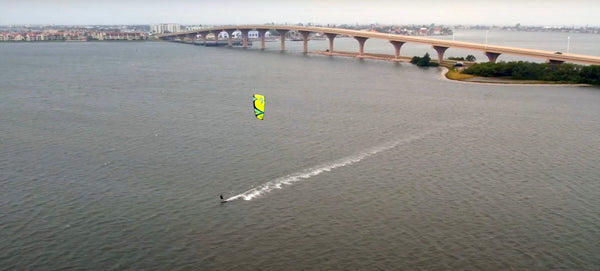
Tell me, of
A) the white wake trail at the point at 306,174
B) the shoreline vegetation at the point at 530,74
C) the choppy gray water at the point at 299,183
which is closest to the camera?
the choppy gray water at the point at 299,183

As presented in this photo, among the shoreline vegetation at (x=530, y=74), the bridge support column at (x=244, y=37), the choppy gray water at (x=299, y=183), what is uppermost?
the bridge support column at (x=244, y=37)

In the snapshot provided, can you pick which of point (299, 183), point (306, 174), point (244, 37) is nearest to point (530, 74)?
point (306, 174)

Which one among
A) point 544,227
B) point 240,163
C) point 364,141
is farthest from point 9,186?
point 544,227

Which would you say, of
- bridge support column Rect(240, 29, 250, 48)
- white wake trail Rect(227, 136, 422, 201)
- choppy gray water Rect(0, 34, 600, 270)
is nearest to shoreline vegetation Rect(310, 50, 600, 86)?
choppy gray water Rect(0, 34, 600, 270)

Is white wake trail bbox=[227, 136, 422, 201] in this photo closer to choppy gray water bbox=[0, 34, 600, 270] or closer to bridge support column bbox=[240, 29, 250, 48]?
choppy gray water bbox=[0, 34, 600, 270]

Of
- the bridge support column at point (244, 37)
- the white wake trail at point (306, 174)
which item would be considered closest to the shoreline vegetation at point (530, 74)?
the white wake trail at point (306, 174)

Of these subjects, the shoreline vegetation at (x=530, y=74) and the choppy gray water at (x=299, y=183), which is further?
the shoreline vegetation at (x=530, y=74)

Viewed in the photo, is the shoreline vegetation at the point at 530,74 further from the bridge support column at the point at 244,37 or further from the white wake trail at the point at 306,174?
the bridge support column at the point at 244,37

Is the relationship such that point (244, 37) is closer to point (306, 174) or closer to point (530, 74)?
point (530, 74)
